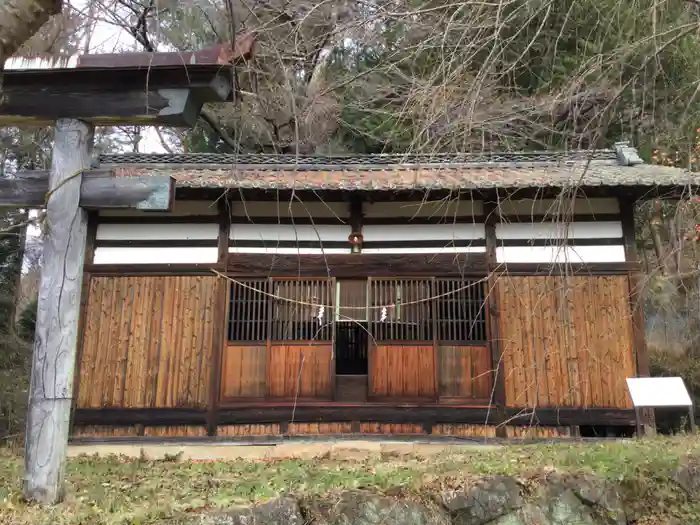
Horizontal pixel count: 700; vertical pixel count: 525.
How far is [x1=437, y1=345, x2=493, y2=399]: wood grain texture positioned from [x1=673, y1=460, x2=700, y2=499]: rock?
2.61 metres

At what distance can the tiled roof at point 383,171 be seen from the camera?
283 inches

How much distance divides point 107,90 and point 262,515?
3.67 meters

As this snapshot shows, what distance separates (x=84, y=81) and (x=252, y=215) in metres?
3.85

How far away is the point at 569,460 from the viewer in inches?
210

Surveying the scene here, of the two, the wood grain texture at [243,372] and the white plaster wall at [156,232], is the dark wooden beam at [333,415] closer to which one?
the wood grain texture at [243,372]

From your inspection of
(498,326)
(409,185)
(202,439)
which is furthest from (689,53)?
(202,439)

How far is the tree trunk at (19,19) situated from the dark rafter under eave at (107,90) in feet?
3.02

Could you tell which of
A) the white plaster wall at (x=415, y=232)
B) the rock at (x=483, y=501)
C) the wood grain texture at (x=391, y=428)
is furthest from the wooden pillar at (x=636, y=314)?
the rock at (x=483, y=501)

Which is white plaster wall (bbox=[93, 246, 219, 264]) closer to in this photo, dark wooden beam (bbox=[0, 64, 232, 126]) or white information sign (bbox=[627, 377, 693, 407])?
dark wooden beam (bbox=[0, 64, 232, 126])

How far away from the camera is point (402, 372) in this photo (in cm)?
775

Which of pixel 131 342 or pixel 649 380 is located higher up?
pixel 131 342

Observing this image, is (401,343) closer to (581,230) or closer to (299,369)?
(299,369)

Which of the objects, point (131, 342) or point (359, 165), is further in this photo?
point (359, 165)

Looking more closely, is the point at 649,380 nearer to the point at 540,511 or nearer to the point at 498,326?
the point at 498,326
